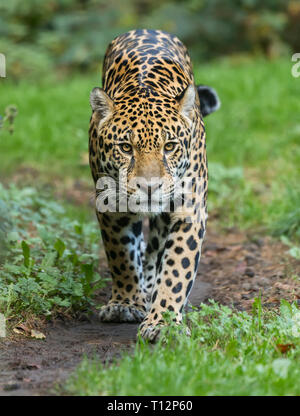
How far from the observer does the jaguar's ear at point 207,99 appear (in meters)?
6.82

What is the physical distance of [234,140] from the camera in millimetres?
10758

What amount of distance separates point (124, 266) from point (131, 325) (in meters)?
0.47

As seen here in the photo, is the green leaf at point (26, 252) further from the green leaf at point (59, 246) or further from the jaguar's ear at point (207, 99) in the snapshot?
the jaguar's ear at point (207, 99)

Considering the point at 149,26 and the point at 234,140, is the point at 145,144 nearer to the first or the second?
the point at 234,140

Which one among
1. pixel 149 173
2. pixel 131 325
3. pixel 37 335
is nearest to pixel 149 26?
pixel 131 325

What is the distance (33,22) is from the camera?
1881cm

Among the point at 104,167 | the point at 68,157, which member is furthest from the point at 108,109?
the point at 68,157

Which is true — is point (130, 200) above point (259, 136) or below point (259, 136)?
below

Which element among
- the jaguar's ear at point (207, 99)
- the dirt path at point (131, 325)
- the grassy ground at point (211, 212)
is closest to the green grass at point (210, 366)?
the grassy ground at point (211, 212)

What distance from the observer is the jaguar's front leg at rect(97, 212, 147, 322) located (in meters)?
5.92

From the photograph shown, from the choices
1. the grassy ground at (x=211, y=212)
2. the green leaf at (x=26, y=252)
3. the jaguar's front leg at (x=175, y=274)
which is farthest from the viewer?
the green leaf at (x=26, y=252)

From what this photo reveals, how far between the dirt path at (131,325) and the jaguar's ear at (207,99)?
1547 millimetres
